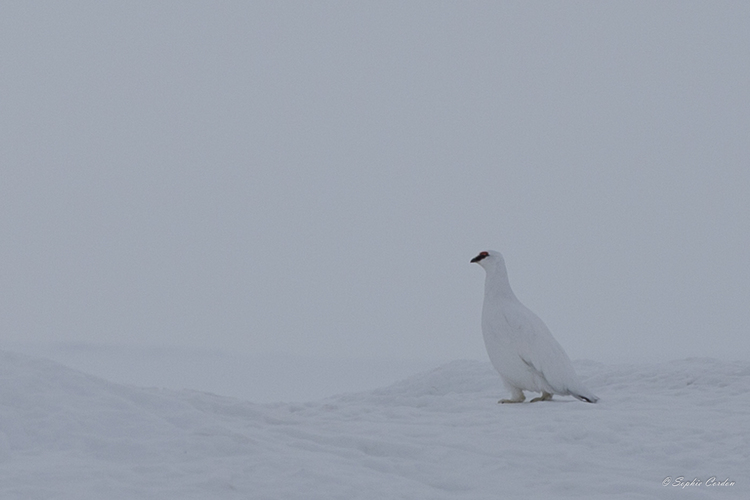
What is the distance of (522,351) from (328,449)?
3.80 metres

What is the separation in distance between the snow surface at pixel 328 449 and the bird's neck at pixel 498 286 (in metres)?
1.77

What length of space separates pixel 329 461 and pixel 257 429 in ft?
3.64

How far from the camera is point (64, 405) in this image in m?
6.43

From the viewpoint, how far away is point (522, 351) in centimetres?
970

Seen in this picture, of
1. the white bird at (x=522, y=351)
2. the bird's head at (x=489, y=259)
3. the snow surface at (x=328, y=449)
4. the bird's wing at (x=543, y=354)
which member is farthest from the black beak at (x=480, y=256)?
the snow surface at (x=328, y=449)

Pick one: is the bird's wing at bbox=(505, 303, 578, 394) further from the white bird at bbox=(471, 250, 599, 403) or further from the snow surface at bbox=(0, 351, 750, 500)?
the snow surface at bbox=(0, 351, 750, 500)

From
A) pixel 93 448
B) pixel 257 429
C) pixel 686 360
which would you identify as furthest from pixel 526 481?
pixel 686 360

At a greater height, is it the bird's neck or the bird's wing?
the bird's neck

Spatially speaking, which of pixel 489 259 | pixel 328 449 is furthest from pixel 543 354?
pixel 328 449

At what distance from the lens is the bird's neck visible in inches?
408

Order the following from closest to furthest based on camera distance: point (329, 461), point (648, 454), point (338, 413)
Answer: point (329, 461), point (648, 454), point (338, 413)

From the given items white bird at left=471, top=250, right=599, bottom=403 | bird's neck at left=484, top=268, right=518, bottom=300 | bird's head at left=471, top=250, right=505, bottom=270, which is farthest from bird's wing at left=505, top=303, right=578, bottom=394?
bird's head at left=471, top=250, right=505, bottom=270

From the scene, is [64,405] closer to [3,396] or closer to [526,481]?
[3,396]

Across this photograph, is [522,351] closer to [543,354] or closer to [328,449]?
[543,354]
